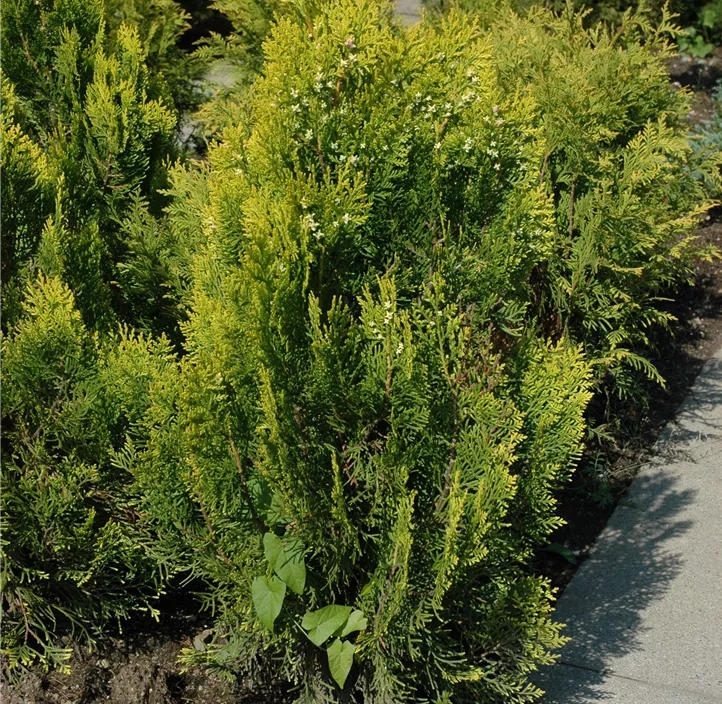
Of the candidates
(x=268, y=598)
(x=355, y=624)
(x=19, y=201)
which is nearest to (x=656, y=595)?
(x=355, y=624)

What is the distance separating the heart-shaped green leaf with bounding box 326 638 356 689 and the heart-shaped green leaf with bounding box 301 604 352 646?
0.04m

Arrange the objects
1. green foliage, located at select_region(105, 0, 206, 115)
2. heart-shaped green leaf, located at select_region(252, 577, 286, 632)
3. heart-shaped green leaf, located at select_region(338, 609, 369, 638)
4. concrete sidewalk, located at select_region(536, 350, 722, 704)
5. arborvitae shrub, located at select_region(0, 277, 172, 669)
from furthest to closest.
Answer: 1. green foliage, located at select_region(105, 0, 206, 115)
2. concrete sidewalk, located at select_region(536, 350, 722, 704)
3. arborvitae shrub, located at select_region(0, 277, 172, 669)
4. heart-shaped green leaf, located at select_region(338, 609, 369, 638)
5. heart-shaped green leaf, located at select_region(252, 577, 286, 632)

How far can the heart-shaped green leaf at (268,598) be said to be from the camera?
279 cm

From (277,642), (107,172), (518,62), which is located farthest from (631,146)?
(277,642)

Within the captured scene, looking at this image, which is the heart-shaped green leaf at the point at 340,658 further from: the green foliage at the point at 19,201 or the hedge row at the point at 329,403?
the green foliage at the point at 19,201

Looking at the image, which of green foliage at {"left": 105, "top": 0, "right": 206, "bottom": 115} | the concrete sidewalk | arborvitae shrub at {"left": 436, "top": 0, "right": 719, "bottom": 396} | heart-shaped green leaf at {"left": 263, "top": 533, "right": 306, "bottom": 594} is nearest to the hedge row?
heart-shaped green leaf at {"left": 263, "top": 533, "right": 306, "bottom": 594}

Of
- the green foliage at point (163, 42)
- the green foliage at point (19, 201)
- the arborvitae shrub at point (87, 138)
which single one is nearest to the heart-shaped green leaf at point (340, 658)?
the arborvitae shrub at point (87, 138)

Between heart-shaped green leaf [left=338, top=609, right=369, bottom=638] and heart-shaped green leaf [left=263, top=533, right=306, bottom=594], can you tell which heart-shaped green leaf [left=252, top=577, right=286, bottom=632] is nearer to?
heart-shaped green leaf [left=263, top=533, right=306, bottom=594]

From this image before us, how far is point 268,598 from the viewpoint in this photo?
9.26 ft

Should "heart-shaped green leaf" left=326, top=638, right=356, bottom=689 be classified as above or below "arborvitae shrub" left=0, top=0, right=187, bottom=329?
below

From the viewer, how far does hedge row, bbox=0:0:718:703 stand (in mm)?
2822

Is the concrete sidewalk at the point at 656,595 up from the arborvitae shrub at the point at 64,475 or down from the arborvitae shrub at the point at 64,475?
down

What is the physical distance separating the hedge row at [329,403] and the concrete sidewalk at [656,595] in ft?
2.43

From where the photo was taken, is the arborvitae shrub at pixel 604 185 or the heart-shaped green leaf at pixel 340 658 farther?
the arborvitae shrub at pixel 604 185
